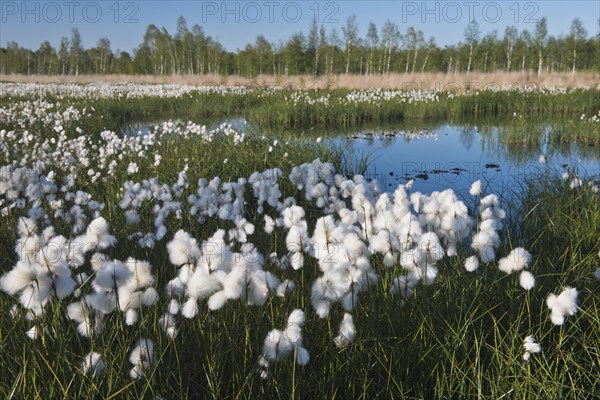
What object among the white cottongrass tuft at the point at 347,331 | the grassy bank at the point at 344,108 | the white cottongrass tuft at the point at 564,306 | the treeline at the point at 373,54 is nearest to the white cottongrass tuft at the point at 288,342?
the white cottongrass tuft at the point at 347,331

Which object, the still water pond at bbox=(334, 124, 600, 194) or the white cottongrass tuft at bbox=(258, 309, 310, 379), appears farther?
the still water pond at bbox=(334, 124, 600, 194)

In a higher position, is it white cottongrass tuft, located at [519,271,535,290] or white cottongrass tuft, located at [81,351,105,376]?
white cottongrass tuft, located at [519,271,535,290]

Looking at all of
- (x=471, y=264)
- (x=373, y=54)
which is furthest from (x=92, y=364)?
(x=373, y=54)

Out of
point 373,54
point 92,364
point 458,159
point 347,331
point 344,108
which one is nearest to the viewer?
point 92,364

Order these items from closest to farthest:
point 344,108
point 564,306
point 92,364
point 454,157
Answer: point 92,364 → point 564,306 → point 454,157 → point 344,108

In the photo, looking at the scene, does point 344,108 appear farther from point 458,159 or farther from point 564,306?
point 564,306

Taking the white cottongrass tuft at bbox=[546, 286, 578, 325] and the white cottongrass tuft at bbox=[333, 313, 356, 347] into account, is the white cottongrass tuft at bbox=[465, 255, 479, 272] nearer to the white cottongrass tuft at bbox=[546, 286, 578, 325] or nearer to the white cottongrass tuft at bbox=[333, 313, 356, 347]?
the white cottongrass tuft at bbox=[546, 286, 578, 325]


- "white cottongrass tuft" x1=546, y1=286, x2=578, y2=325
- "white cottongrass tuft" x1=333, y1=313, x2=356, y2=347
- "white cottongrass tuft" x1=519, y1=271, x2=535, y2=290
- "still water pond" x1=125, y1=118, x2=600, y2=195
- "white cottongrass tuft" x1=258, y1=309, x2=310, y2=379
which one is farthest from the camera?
"still water pond" x1=125, y1=118, x2=600, y2=195

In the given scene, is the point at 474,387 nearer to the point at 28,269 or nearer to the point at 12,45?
the point at 28,269

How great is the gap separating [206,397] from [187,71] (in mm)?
72241

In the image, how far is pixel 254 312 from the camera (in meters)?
2.78

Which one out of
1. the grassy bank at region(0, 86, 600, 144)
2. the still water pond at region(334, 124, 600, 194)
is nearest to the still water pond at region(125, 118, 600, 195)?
the still water pond at region(334, 124, 600, 194)

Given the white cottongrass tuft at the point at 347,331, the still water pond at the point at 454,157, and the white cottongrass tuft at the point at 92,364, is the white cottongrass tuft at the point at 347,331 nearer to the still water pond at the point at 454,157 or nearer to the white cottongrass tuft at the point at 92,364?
the white cottongrass tuft at the point at 92,364

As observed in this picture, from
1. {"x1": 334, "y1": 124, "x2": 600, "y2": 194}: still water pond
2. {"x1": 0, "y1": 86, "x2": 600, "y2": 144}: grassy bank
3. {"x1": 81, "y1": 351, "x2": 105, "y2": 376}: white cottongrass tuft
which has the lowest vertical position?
{"x1": 334, "y1": 124, "x2": 600, "y2": 194}: still water pond
